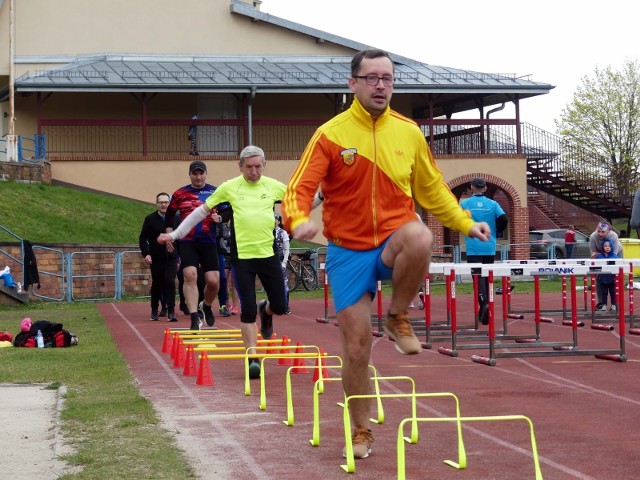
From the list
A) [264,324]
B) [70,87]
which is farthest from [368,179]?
[70,87]

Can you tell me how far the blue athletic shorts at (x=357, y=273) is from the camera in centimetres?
646

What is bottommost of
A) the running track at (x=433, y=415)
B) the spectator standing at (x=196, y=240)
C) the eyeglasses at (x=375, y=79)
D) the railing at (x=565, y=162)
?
the running track at (x=433, y=415)

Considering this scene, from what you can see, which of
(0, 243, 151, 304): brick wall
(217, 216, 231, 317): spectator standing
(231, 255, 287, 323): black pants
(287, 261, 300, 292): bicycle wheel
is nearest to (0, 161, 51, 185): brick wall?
(0, 243, 151, 304): brick wall

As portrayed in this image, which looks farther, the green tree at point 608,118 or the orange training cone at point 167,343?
the green tree at point 608,118

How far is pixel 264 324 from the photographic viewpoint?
12.0 m

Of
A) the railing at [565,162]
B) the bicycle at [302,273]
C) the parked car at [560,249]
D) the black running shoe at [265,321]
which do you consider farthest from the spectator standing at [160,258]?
the railing at [565,162]

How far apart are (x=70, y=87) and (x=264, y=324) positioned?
29917mm

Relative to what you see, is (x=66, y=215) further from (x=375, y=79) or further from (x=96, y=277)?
(x=375, y=79)

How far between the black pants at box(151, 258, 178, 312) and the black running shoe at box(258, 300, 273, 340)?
7297mm

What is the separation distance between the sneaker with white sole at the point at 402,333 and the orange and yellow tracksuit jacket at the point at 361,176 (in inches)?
16.5

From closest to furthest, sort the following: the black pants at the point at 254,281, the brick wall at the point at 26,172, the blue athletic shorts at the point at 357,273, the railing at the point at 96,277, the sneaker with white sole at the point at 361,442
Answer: the blue athletic shorts at the point at 357,273 < the sneaker with white sole at the point at 361,442 < the black pants at the point at 254,281 < the railing at the point at 96,277 < the brick wall at the point at 26,172

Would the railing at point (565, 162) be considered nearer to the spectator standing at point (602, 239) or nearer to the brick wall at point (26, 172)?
the brick wall at point (26, 172)

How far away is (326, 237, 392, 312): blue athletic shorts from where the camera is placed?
646 cm

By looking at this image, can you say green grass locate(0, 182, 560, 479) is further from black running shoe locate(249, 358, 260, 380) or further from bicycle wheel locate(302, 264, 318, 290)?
A: bicycle wheel locate(302, 264, 318, 290)
